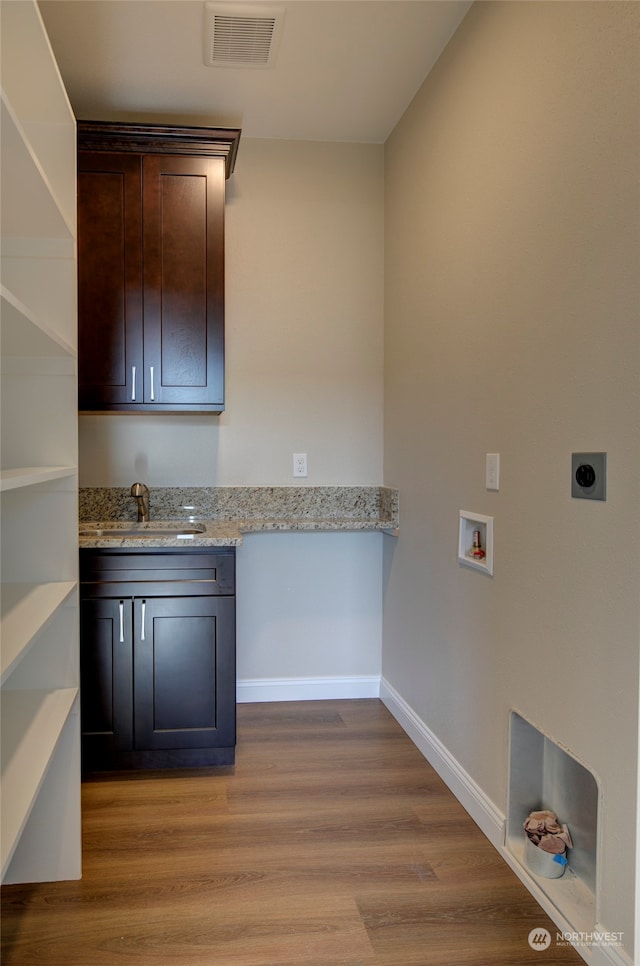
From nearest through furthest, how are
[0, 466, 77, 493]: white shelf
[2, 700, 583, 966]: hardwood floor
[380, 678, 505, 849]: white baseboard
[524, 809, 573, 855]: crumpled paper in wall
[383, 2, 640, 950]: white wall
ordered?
1. [0, 466, 77, 493]: white shelf
2. [383, 2, 640, 950]: white wall
3. [2, 700, 583, 966]: hardwood floor
4. [524, 809, 573, 855]: crumpled paper in wall
5. [380, 678, 505, 849]: white baseboard

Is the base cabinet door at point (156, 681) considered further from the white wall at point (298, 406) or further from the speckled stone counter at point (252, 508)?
the white wall at point (298, 406)

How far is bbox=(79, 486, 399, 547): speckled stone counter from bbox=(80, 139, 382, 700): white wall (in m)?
0.06

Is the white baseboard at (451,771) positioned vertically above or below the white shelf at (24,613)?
below

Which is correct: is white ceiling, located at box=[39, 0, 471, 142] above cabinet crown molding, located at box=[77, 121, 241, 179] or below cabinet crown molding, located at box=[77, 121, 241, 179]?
above

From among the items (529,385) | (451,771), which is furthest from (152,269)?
(451,771)

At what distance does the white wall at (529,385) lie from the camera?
1538 millimetres

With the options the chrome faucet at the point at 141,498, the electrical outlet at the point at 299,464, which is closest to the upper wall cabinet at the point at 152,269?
the chrome faucet at the point at 141,498

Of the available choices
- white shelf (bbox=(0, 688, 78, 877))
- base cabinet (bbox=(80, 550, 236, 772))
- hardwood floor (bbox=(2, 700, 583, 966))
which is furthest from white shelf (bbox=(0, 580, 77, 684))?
hardwood floor (bbox=(2, 700, 583, 966))

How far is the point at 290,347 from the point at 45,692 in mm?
2052

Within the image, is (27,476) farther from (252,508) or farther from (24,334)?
(252,508)

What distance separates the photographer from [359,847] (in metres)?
2.18

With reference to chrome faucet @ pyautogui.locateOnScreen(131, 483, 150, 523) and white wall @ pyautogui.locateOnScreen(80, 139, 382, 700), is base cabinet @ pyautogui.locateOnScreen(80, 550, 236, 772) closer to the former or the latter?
chrome faucet @ pyautogui.locateOnScreen(131, 483, 150, 523)

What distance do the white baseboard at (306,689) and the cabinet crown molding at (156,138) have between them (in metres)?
2.47

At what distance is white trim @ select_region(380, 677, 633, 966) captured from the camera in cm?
161
